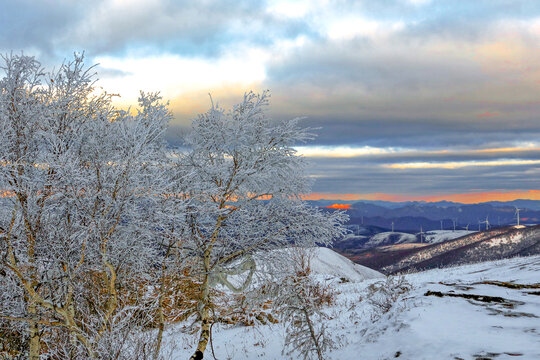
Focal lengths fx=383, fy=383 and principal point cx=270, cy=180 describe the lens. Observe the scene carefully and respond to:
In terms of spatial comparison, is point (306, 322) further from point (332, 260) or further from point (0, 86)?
point (332, 260)

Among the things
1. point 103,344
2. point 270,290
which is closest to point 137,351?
point 103,344

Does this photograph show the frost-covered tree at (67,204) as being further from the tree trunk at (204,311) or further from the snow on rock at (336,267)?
the snow on rock at (336,267)

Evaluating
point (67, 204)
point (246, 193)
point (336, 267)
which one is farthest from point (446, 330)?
point (336, 267)

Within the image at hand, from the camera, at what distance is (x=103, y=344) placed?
224 inches

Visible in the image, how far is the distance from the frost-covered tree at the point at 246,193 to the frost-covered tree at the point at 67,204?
7.10 ft

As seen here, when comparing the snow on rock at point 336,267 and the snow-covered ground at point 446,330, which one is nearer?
the snow-covered ground at point 446,330

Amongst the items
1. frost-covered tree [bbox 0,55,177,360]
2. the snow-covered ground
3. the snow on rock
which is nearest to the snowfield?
the snow on rock

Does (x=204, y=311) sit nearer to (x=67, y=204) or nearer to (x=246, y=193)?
(x=246, y=193)

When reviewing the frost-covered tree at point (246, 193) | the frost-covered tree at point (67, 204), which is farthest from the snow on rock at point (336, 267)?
the frost-covered tree at point (67, 204)

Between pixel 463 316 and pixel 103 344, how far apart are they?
6.80 m

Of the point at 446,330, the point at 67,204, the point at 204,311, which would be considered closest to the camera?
the point at 67,204

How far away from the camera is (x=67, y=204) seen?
638 cm

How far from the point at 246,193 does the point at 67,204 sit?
174 inches

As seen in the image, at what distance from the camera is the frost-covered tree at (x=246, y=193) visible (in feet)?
30.3
